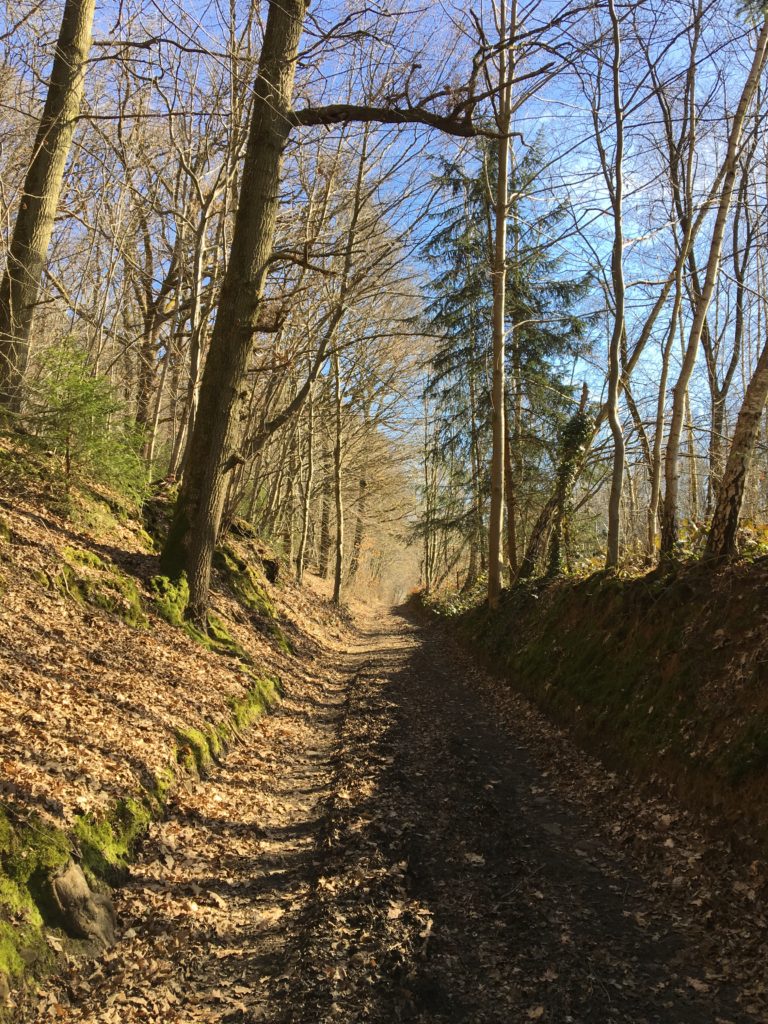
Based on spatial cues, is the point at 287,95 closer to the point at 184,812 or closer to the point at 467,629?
the point at 184,812

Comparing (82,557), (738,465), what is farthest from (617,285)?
(82,557)

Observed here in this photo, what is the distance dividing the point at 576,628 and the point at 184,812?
624 cm

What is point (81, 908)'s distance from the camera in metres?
3.35

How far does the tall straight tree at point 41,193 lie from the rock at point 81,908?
6.18 metres

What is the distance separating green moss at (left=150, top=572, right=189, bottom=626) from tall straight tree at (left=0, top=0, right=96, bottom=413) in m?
2.72

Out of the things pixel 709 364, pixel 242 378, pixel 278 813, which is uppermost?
pixel 709 364

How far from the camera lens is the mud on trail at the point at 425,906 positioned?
3182 mm

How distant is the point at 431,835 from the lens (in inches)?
201

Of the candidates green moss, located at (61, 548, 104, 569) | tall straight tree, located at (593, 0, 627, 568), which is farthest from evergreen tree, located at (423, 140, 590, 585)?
green moss, located at (61, 548, 104, 569)

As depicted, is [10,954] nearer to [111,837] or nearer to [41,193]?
[111,837]

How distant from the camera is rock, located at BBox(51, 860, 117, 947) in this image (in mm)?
3248

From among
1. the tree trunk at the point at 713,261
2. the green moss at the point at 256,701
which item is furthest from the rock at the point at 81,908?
the tree trunk at the point at 713,261

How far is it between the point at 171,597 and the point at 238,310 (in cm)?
367

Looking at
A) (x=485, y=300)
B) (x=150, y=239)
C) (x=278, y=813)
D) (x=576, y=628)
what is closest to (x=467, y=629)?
(x=576, y=628)
